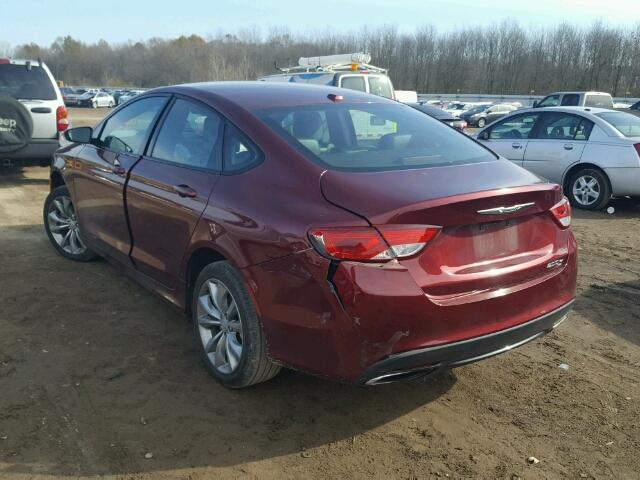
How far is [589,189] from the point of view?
8.59 m

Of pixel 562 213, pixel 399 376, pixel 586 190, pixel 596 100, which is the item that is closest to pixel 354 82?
pixel 586 190

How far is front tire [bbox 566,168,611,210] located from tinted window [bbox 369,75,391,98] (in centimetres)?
550

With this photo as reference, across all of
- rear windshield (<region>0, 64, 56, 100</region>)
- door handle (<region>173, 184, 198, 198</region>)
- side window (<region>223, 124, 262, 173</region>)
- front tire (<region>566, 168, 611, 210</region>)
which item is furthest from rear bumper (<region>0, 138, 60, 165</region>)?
front tire (<region>566, 168, 611, 210</region>)

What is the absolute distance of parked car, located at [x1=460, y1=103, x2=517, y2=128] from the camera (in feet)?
125

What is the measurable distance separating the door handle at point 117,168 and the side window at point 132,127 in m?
0.09

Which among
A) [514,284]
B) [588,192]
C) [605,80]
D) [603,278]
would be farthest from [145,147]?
[605,80]

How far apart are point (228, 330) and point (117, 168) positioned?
170cm

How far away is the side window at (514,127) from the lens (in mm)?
9508

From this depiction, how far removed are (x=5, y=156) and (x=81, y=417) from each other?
680 centimetres

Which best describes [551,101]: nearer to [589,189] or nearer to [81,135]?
[589,189]

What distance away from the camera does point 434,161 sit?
127 inches

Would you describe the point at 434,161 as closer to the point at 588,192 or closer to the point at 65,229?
the point at 65,229

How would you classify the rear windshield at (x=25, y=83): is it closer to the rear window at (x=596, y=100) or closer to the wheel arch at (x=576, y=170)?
the wheel arch at (x=576, y=170)

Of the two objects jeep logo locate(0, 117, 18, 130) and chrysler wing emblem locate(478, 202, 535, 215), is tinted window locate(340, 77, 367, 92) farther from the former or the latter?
chrysler wing emblem locate(478, 202, 535, 215)
